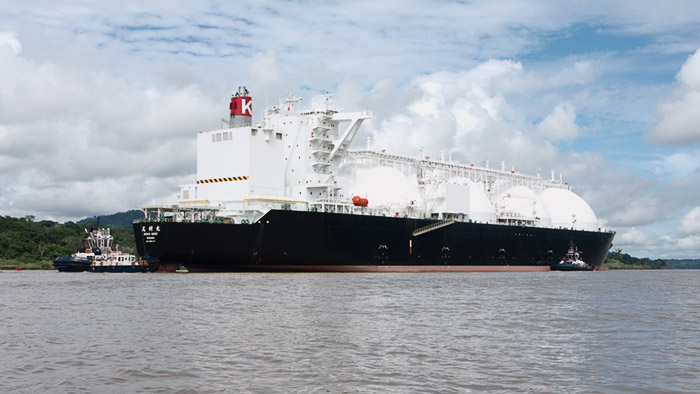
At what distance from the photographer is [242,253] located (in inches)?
1673

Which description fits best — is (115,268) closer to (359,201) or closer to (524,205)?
(359,201)

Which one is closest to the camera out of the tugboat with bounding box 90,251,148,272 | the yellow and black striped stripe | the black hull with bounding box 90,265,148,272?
the yellow and black striped stripe

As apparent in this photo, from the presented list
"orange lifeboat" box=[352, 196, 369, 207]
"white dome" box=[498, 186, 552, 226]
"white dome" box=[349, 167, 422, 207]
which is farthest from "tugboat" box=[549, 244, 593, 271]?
"orange lifeboat" box=[352, 196, 369, 207]

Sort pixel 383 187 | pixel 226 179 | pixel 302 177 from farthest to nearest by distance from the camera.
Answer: pixel 383 187
pixel 302 177
pixel 226 179

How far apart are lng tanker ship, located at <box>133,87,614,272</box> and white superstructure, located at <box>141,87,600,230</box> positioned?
0.08 m

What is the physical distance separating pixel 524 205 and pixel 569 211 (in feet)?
33.1

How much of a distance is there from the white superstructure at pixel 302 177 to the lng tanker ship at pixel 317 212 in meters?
0.08

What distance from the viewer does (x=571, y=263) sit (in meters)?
69.2

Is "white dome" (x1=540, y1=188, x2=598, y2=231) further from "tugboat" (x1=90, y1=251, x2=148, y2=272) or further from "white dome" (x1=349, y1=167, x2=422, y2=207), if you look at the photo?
"tugboat" (x1=90, y1=251, x2=148, y2=272)

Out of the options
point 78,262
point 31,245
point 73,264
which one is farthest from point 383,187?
point 31,245

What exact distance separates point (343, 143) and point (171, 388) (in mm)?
41256

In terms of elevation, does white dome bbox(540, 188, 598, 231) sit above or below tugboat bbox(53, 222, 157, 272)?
above

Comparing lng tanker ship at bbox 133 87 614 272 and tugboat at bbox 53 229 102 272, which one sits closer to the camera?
lng tanker ship at bbox 133 87 614 272

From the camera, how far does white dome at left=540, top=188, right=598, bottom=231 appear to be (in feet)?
250
